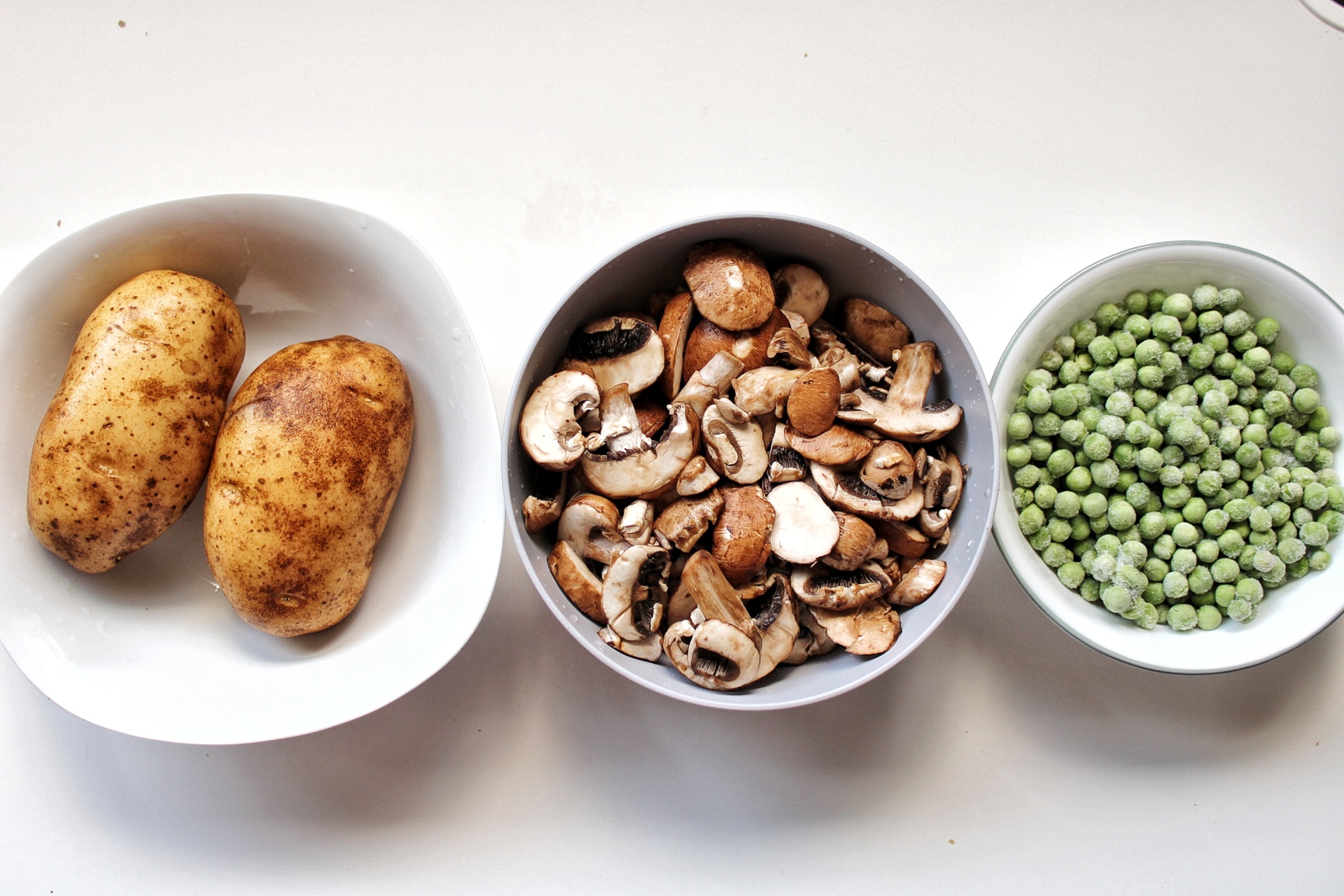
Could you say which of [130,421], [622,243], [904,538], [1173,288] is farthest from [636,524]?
[1173,288]

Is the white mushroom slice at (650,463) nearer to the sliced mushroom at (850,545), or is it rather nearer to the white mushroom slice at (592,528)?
the white mushroom slice at (592,528)

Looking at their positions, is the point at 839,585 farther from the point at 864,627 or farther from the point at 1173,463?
Answer: the point at 1173,463

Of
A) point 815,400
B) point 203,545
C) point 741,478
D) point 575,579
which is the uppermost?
point 815,400

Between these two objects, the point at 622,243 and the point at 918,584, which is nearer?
the point at 918,584

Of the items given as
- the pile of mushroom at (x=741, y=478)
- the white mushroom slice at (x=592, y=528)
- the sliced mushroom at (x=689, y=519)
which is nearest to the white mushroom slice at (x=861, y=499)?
the pile of mushroom at (x=741, y=478)

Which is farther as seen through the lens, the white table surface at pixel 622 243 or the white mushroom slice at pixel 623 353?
the white table surface at pixel 622 243

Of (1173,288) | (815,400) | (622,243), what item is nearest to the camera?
(815,400)

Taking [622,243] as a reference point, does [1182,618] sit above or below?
below

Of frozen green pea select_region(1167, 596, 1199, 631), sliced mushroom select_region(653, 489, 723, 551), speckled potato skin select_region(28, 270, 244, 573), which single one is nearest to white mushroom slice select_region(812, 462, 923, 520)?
sliced mushroom select_region(653, 489, 723, 551)
